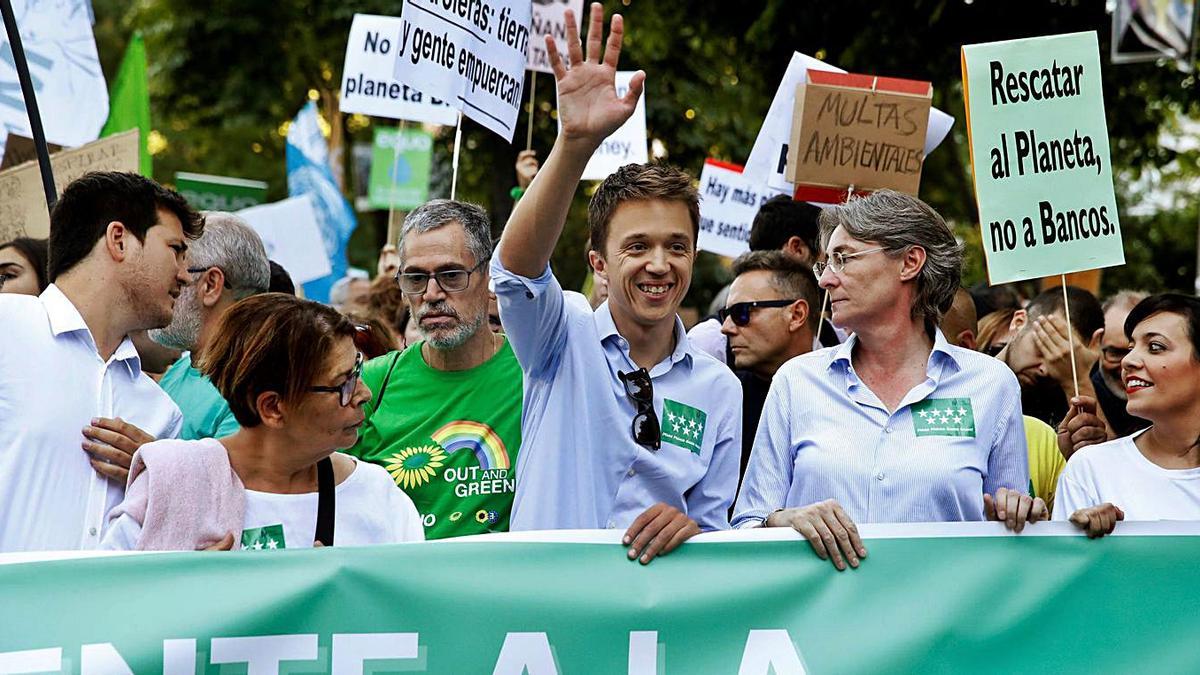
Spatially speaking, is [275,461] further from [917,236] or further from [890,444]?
[917,236]

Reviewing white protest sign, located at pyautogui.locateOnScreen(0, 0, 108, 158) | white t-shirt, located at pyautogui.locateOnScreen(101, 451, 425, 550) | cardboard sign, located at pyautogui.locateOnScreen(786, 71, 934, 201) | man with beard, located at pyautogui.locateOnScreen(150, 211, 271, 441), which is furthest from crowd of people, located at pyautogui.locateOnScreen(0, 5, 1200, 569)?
white protest sign, located at pyautogui.locateOnScreen(0, 0, 108, 158)

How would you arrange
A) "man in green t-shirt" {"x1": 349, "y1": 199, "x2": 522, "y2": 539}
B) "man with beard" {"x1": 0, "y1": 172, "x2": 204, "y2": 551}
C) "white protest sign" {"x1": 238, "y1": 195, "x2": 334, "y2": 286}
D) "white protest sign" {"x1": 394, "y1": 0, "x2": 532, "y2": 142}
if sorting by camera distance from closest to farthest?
"man with beard" {"x1": 0, "y1": 172, "x2": 204, "y2": 551}
"man in green t-shirt" {"x1": 349, "y1": 199, "x2": 522, "y2": 539}
"white protest sign" {"x1": 394, "y1": 0, "x2": 532, "y2": 142}
"white protest sign" {"x1": 238, "y1": 195, "x2": 334, "y2": 286}

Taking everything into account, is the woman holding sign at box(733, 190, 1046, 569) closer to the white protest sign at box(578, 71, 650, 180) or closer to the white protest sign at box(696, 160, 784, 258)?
the white protest sign at box(578, 71, 650, 180)

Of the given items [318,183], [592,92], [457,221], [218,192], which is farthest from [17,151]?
[218,192]

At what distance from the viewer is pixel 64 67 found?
7.10m

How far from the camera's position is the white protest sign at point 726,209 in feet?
29.9

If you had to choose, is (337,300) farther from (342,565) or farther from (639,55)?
(639,55)

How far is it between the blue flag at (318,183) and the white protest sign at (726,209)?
11.6 ft

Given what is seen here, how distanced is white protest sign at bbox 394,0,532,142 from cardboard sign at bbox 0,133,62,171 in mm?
1766

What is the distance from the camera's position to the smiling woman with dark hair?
428 centimetres

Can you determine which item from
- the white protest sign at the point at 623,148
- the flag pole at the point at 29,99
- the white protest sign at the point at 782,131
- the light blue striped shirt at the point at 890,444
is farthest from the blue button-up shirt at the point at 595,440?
the white protest sign at the point at 623,148

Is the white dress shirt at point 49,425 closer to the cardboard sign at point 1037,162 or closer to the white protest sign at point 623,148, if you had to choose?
the cardboard sign at point 1037,162

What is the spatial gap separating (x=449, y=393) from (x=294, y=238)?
4960mm

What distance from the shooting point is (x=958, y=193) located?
22.9 metres
